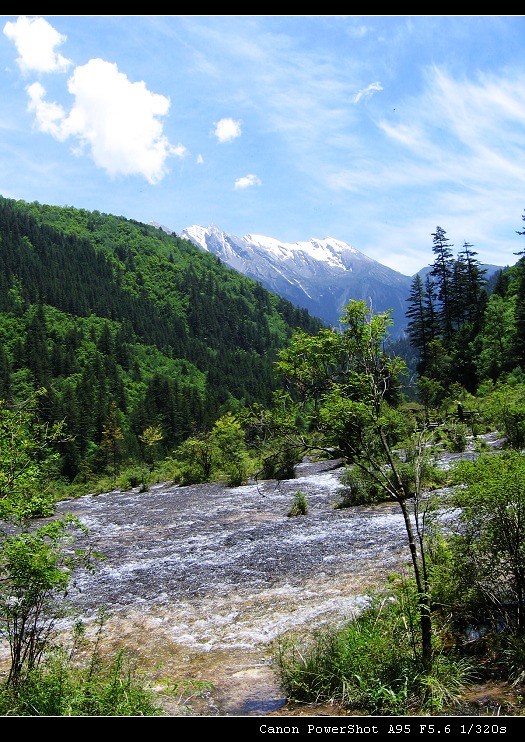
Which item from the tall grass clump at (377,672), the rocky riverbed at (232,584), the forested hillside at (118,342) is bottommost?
the rocky riverbed at (232,584)

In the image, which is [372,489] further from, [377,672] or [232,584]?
[377,672]

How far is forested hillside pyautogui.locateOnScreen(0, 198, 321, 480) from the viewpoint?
3696 inches

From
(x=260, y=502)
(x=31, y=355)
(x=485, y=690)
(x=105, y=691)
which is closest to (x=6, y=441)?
(x=105, y=691)

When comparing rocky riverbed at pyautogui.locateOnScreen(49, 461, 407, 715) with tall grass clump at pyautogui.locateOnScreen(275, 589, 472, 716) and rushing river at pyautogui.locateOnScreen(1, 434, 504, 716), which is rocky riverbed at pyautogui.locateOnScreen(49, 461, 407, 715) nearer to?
rushing river at pyautogui.locateOnScreen(1, 434, 504, 716)

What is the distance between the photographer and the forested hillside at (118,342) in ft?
308

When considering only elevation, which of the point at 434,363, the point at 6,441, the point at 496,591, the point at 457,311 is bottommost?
the point at 496,591

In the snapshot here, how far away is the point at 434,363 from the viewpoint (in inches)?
2576

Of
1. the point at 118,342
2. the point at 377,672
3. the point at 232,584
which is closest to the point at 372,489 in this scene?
the point at 232,584

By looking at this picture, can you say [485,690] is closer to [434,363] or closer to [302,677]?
[302,677]

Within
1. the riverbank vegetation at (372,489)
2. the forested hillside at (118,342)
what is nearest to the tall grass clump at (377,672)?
the riverbank vegetation at (372,489)

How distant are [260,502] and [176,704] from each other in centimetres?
2083

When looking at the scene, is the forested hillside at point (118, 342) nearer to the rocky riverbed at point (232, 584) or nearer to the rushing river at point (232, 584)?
the rocky riverbed at point (232, 584)

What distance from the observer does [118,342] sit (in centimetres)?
13050

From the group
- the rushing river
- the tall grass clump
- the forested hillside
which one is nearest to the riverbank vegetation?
the tall grass clump
